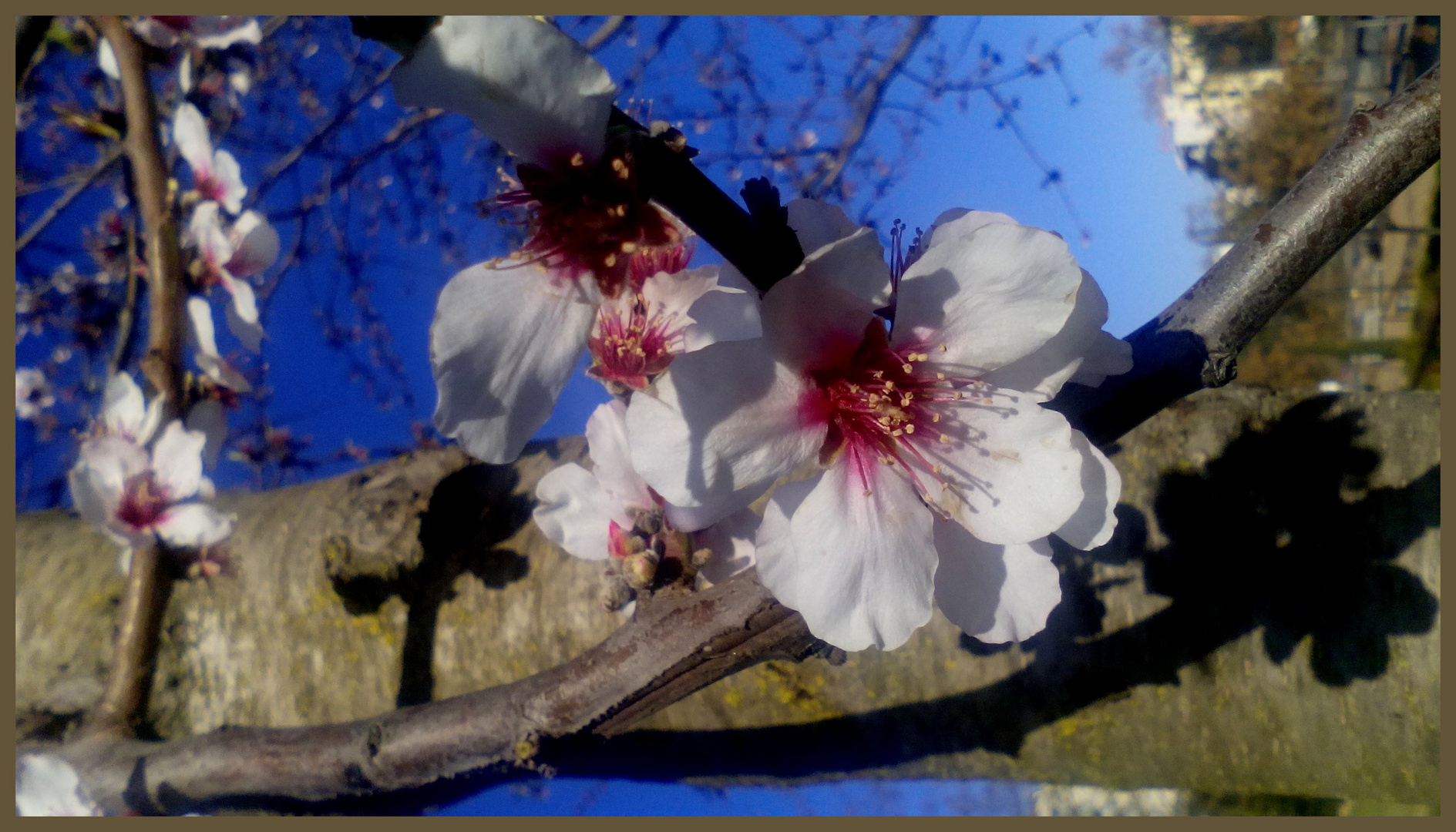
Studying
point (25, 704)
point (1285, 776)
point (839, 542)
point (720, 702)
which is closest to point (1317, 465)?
point (1285, 776)

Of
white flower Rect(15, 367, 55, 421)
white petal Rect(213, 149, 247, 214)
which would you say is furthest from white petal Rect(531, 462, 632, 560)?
white flower Rect(15, 367, 55, 421)

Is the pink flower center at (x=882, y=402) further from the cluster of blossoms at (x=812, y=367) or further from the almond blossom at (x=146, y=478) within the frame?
Answer: the almond blossom at (x=146, y=478)

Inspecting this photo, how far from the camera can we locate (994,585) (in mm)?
521

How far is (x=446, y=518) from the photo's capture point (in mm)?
1117

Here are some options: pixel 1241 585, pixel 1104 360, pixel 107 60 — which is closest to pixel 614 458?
pixel 1104 360

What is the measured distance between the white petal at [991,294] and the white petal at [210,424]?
4.10 ft

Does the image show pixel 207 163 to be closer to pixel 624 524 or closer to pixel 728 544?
pixel 624 524

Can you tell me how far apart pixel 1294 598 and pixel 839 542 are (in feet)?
2.21

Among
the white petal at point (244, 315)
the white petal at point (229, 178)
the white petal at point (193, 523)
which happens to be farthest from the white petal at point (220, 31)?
the white petal at point (193, 523)

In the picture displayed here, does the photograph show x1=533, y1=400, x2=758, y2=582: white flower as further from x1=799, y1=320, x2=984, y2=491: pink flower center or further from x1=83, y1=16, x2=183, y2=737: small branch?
x1=83, y1=16, x2=183, y2=737: small branch

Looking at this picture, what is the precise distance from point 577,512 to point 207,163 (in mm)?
1015

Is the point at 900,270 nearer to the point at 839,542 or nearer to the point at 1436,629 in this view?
the point at 839,542

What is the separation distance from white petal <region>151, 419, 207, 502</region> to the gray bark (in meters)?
0.19

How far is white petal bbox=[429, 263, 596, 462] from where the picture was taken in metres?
0.40
